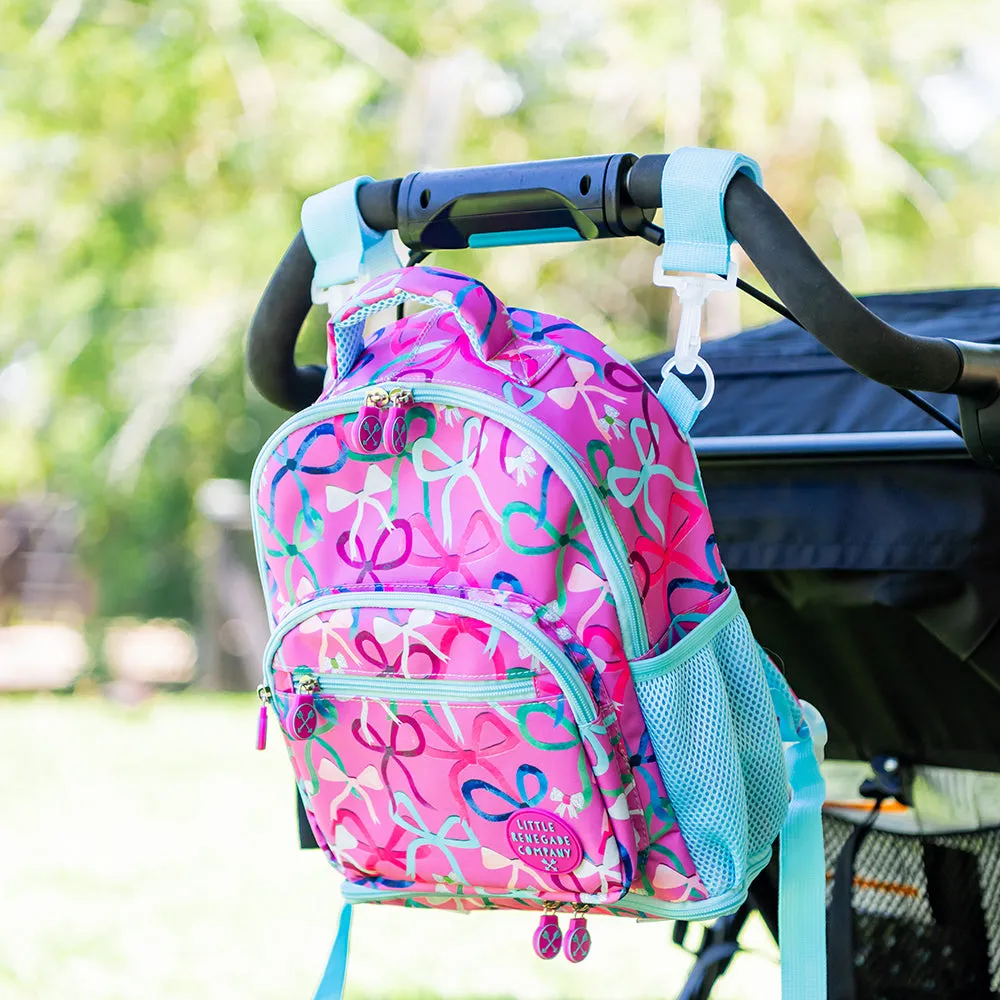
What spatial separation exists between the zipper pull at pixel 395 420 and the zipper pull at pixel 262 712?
0.22 metres

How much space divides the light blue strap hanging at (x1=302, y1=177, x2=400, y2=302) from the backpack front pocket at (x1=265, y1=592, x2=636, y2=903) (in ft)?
0.86

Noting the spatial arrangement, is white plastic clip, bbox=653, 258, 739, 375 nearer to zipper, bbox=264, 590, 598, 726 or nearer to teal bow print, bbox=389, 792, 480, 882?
zipper, bbox=264, 590, 598, 726

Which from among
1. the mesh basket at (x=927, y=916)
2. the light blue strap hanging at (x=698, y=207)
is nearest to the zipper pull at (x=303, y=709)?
the light blue strap hanging at (x=698, y=207)

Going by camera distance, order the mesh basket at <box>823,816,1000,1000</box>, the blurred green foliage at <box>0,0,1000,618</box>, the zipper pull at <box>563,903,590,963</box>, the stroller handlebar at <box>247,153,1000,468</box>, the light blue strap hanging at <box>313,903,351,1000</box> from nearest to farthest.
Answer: the stroller handlebar at <box>247,153,1000,468</box>
the zipper pull at <box>563,903,590,963</box>
the light blue strap hanging at <box>313,903,351,1000</box>
the mesh basket at <box>823,816,1000,1000</box>
the blurred green foliage at <box>0,0,1000,618</box>

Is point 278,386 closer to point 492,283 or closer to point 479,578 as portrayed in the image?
point 479,578

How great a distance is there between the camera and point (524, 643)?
32.1 inches

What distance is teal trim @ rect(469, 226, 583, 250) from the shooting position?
92 cm

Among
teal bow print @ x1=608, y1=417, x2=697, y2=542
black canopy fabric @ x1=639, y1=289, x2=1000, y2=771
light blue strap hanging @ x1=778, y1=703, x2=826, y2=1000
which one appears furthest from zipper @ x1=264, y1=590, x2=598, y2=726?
black canopy fabric @ x1=639, y1=289, x2=1000, y2=771

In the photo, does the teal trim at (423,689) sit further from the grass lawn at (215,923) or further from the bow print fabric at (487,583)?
the grass lawn at (215,923)

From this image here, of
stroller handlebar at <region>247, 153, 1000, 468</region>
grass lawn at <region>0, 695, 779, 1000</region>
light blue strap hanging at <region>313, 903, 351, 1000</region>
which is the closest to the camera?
stroller handlebar at <region>247, 153, 1000, 468</region>

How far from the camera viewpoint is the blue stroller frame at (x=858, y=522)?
0.88 metres

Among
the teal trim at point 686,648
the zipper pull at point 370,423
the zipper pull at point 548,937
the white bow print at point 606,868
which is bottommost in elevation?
the zipper pull at point 548,937

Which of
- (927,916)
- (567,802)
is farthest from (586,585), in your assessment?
(927,916)

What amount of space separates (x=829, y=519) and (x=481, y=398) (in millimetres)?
426
